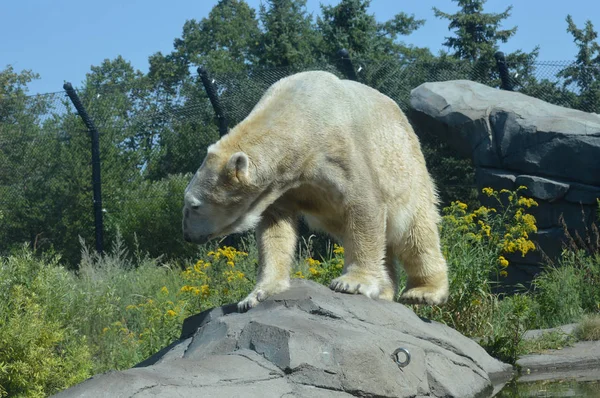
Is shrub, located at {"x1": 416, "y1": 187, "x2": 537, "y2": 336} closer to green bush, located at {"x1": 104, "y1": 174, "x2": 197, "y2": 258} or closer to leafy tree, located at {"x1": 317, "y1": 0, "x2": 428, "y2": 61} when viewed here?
green bush, located at {"x1": 104, "y1": 174, "x2": 197, "y2": 258}

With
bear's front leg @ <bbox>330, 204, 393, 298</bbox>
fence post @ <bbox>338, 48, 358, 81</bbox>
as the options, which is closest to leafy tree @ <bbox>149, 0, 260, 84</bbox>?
fence post @ <bbox>338, 48, 358, 81</bbox>

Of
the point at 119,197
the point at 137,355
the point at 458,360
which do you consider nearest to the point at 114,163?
the point at 119,197

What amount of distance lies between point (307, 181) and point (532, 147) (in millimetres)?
5892

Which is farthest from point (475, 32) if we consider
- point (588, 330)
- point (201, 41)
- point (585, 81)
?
point (201, 41)

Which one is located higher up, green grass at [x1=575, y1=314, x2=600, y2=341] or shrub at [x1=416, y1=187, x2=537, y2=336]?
shrub at [x1=416, y1=187, x2=537, y2=336]

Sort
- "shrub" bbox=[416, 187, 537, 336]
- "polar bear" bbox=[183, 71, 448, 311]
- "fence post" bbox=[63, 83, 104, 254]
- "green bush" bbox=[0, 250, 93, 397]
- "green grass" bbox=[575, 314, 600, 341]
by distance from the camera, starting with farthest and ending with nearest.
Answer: "fence post" bbox=[63, 83, 104, 254] < "green grass" bbox=[575, 314, 600, 341] < "shrub" bbox=[416, 187, 537, 336] < "green bush" bbox=[0, 250, 93, 397] < "polar bear" bbox=[183, 71, 448, 311]

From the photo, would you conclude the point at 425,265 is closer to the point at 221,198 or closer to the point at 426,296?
the point at 426,296

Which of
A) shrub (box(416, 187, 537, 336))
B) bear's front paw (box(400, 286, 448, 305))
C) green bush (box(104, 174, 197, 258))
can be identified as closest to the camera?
bear's front paw (box(400, 286, 448, 305))

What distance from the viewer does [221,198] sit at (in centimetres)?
505

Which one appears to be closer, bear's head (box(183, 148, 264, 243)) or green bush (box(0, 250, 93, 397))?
bear's head (box(183, 148, 264, 243))

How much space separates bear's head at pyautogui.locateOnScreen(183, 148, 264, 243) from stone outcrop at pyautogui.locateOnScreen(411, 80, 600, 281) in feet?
18.8

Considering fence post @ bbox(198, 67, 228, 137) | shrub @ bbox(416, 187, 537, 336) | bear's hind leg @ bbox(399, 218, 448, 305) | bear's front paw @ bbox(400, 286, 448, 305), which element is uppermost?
fence post @ bbox(198, 67, 228, 137)

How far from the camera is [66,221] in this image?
1270 cm

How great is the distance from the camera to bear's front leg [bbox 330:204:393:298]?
17.1 feet
